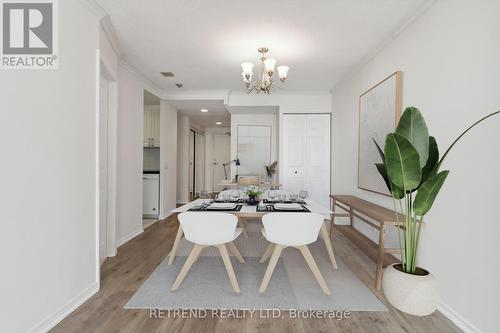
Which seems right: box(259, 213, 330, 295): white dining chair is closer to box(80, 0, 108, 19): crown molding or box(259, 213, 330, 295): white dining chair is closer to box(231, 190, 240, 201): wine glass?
box(231, 190, 240, 201): wine glass

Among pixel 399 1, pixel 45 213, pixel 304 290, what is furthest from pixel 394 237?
pixel 45 213

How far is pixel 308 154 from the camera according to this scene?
16.1 feet

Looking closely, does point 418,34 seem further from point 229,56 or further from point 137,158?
point 137,158

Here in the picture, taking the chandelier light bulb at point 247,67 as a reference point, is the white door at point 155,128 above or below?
below

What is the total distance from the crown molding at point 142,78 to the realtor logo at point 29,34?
1.55 metres

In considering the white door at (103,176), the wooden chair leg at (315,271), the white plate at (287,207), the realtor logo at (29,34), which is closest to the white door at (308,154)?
the white plate at (287,207)

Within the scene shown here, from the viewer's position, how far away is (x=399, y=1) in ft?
6.70

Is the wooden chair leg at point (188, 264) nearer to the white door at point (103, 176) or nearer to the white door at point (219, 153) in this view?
the white door at point (103, 176)

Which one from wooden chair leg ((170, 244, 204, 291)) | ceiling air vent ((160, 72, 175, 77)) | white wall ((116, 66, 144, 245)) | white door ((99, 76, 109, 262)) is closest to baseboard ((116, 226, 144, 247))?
white wall ((116, 66, 144, 245))

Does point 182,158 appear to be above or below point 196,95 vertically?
below

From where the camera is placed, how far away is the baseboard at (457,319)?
1.63 metres

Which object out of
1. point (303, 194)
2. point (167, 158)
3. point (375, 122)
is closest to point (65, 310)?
point (303, 194)

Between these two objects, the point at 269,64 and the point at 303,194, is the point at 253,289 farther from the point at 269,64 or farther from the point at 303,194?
the point at 269,64

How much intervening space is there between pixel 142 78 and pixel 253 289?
361 centimetres
